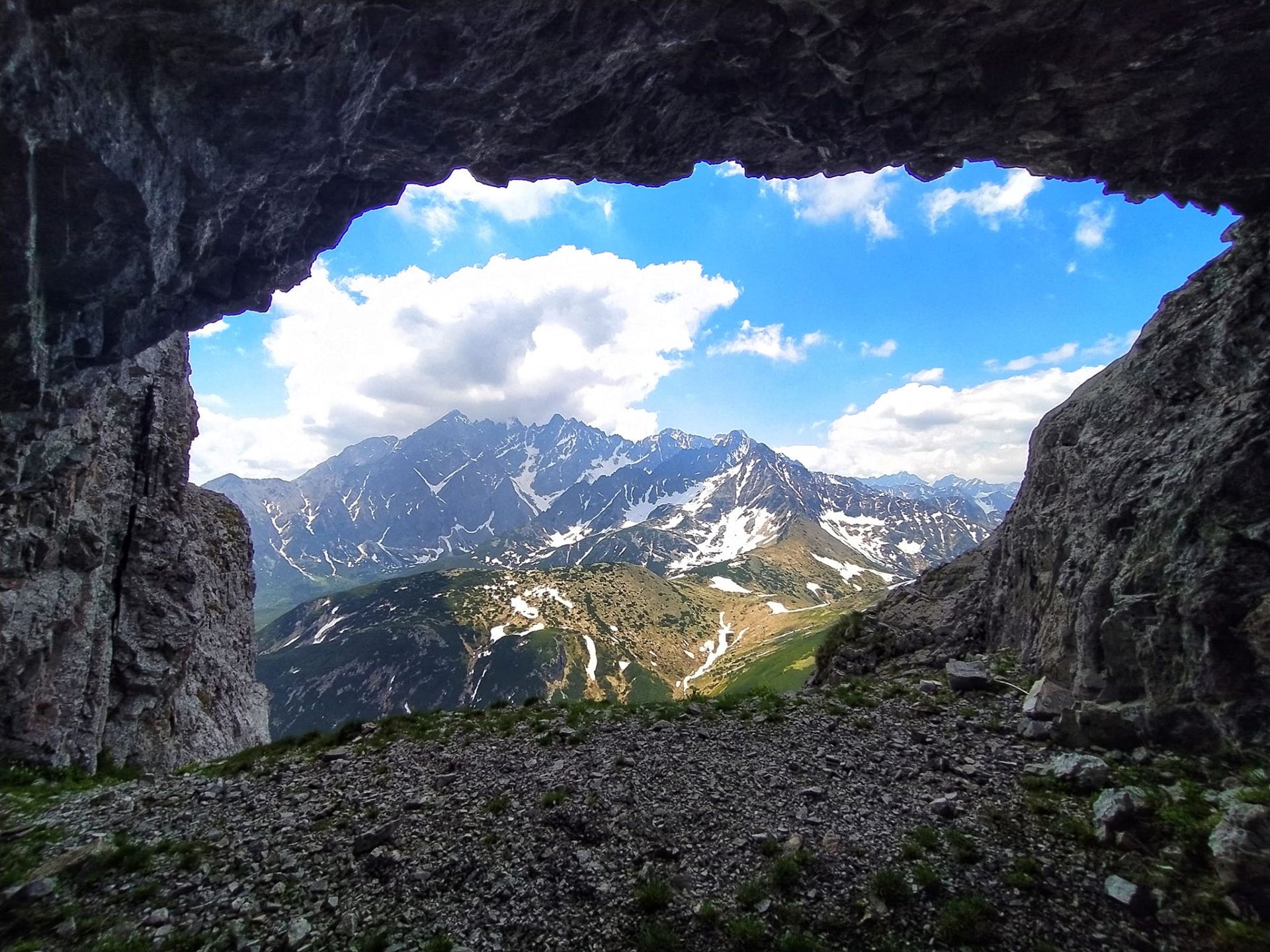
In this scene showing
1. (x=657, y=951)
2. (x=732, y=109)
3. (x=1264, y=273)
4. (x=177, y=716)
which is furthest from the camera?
(x=177, y=716)

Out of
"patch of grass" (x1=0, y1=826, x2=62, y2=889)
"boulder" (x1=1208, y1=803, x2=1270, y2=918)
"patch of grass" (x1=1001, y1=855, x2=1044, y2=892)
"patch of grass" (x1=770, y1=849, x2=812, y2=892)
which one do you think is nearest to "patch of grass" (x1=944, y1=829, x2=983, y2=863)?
"patch of grass" (x1=1001, y1=855, x2=1044, y2=892)

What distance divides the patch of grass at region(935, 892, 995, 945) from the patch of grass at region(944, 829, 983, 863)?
4.09 ft

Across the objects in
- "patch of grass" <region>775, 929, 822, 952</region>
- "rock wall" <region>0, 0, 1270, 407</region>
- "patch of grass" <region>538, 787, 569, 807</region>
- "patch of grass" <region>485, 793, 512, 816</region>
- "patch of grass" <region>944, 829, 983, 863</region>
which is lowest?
"patch of grass" <region>485, 793, 512, 816</region>

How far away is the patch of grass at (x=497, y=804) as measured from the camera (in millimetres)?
15961

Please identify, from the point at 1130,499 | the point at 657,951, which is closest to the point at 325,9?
the point at 657,951

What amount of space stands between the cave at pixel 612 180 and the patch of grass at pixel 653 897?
48.8 ft

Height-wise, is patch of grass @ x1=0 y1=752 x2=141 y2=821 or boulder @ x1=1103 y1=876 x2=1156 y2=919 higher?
boulder @ x1=1103 y1=876 x2=1156 y2=919

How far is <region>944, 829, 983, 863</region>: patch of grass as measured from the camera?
12.3 m

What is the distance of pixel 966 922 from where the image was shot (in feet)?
34.7

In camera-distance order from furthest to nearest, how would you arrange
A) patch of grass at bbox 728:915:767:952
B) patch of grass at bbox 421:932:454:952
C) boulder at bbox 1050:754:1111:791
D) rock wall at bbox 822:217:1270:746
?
rock wall at bbox 822:217:1270:746
boulder at bbox 1050:754:1111:791
patch of grass at bbox 421:932:454:952
patch of grass at bbox 728:915:767:952

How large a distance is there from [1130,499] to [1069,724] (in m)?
9.62

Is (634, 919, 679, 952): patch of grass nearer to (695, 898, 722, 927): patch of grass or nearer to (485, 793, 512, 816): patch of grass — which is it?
(695, 898, 722, 927): patch of grass

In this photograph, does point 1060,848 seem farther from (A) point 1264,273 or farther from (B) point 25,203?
(B) point 25,203

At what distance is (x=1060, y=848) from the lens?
12.3m
